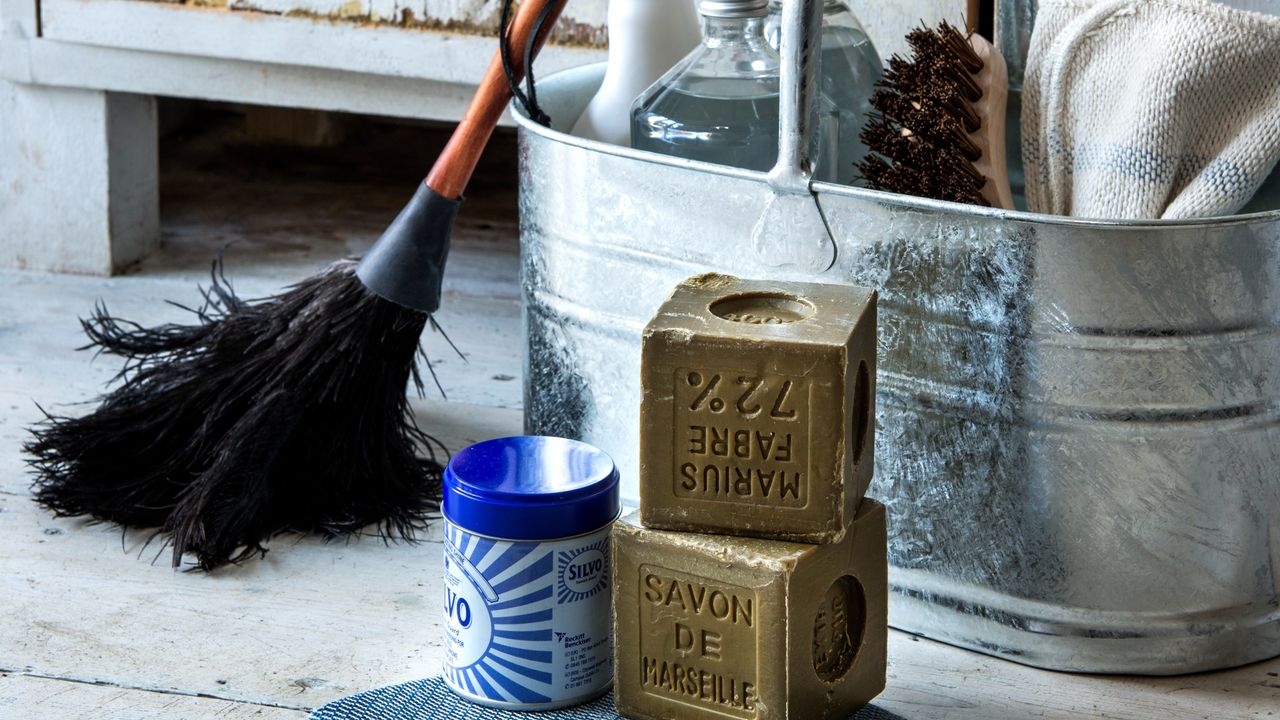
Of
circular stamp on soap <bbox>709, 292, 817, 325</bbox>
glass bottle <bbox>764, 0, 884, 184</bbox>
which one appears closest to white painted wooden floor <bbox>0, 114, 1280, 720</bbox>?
circular stamp on soap <bbox>709, 292, 817, 325</bbox>

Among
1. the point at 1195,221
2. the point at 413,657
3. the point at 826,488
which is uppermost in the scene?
the point at 1195,221

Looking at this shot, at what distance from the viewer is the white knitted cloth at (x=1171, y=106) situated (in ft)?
2.82

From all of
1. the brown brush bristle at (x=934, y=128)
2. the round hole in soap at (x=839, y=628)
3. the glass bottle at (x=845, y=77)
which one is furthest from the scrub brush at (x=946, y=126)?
the round hole in soap at (x=839, y=628)

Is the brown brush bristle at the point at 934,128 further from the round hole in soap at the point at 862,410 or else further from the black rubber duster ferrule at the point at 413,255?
the black rubber duster ferrule at the point at 413,255

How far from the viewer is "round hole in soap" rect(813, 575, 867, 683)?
2.54 feet

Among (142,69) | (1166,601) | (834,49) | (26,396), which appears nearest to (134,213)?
(142,69)

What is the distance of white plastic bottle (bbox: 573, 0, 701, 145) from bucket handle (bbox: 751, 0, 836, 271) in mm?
201

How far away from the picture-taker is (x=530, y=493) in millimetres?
781

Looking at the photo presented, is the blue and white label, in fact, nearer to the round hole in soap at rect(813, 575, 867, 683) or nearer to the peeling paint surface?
the round hole in soap at rect(813, 575, 867, 683)

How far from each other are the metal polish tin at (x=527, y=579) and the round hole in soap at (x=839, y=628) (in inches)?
4.6

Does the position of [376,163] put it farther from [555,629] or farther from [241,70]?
[555,629]

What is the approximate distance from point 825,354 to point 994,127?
10.0 inches

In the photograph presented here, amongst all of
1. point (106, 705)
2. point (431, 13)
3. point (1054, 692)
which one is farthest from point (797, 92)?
point (431, 13)

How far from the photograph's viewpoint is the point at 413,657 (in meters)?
0.87
